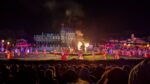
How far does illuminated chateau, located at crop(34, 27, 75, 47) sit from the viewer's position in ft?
233

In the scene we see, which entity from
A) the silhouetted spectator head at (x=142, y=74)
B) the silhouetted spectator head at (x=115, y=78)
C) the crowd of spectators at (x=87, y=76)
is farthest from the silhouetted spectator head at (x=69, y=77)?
the silhouetted spectator head at (x=142, y=74)

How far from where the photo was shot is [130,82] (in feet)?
9.60

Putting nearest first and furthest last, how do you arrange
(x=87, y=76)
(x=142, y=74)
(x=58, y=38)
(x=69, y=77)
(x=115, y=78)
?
(x=142, y=74) → (x=115, y=78) → (x=69, y=77) → (x=87, y=76) → (x=58, y=38)

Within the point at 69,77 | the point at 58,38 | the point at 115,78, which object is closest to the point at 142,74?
the point at 115,78

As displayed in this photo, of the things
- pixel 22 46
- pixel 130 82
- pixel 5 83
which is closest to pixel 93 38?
pixel 22 46

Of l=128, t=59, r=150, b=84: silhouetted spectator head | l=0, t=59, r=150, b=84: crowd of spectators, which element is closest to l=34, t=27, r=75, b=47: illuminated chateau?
l=0, t=59, r=150, b=84: crowd of spectators

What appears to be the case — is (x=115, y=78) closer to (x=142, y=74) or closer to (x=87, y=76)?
(x=142, y=74)

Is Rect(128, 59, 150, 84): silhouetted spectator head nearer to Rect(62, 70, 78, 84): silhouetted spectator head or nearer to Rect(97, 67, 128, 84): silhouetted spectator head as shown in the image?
Rect(97, 67, 128, 84): silhouetted spectator head

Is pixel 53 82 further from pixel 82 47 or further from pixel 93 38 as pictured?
pixel 93 38

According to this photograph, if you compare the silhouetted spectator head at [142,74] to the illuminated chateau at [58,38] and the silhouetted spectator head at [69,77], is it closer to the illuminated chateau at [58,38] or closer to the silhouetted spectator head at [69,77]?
the silhouetted spectator head at [69,77]

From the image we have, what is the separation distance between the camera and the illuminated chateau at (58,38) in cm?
7106

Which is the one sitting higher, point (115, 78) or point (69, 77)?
point (115, 78)

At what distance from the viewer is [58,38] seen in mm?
74750

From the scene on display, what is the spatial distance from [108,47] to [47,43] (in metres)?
21.0
